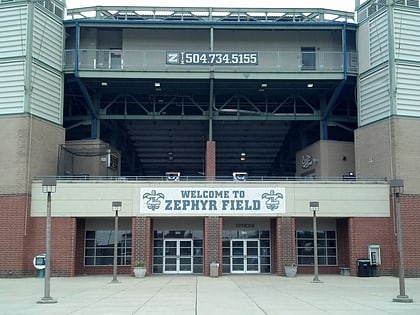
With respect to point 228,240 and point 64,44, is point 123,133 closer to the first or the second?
point 64,44

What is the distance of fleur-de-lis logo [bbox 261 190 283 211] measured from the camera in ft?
101

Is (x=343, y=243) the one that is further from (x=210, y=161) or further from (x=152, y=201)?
(x=152, y=201)

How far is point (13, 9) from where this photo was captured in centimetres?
3092

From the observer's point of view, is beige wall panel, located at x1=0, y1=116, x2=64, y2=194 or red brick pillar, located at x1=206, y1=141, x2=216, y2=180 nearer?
beige wall panel, located at x1=0, y1=116, x2=64, y2=194

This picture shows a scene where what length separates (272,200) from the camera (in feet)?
101

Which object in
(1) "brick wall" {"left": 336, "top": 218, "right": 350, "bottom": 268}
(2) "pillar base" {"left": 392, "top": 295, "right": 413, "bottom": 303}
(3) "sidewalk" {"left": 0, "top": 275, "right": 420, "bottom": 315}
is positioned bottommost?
(3) "sidewalk" {"left": 0, "top": 275, "right": 420, "bottom": 315}

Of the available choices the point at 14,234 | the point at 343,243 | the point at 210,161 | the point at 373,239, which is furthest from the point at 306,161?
the point at 14,234

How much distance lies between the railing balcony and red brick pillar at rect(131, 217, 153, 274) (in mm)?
8660

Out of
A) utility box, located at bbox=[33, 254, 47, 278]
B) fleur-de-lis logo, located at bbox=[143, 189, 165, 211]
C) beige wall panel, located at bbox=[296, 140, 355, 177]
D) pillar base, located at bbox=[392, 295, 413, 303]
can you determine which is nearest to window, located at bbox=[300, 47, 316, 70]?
beige wall panel, located at bbox=[296, 140, 355, 177]

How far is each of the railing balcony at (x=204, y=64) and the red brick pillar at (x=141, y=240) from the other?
8660mm

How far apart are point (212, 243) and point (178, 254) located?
3.67m

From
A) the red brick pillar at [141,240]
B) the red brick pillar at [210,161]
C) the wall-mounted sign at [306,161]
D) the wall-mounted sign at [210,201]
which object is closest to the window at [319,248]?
the wall-mounted sign at [210,201]

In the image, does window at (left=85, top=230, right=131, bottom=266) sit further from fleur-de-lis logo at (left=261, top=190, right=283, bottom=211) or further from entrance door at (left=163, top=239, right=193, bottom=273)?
fleur-de-lis logo at (left=261, top=190, right=283, bottom=211)

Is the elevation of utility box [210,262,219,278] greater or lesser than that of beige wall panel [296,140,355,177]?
lesser
